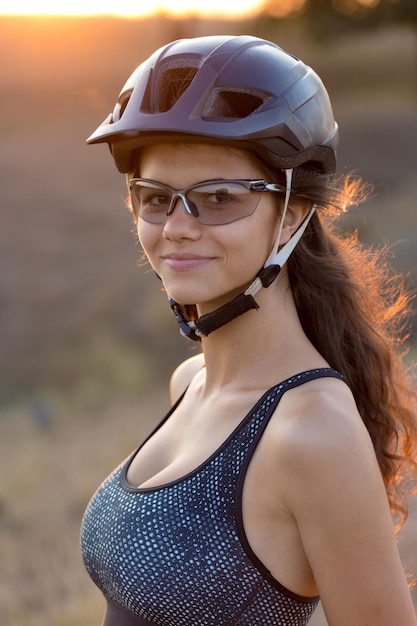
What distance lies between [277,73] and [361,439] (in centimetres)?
104

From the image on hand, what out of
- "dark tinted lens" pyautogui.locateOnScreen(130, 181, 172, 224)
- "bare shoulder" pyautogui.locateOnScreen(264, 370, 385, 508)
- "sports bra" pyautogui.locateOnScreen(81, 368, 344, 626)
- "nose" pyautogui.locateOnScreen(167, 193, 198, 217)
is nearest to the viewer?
"bare shoulder" pyautogui.locateOnScreen(264, 370, 385, 508)

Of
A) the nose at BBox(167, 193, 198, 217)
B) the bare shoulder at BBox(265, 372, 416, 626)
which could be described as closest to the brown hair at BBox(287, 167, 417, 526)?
the nose at BBox(167, 193, 198, 217)

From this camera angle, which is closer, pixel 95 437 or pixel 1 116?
pixel 95 437

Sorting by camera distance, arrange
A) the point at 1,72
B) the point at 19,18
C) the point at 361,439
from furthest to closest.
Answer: the point at 19,18
the point at 1,72
the point at 361,439

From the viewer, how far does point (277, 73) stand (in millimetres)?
2416

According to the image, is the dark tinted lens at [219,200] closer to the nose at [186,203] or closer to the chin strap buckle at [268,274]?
the nose at [186,203]

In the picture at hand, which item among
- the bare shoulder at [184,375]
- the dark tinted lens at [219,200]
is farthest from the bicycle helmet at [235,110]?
the bare shoulder at [184,375]

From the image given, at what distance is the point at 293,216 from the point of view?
2.48 metres

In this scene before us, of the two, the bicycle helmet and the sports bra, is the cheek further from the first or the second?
the sports bra

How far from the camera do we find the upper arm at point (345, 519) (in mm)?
1974

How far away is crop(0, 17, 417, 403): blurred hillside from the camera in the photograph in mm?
17047

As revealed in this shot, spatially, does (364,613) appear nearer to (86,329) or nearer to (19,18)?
(86,329)

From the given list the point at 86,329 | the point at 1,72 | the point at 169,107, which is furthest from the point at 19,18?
the point at 169,107

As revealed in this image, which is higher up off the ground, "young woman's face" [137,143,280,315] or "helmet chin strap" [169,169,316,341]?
"young woman's face" [137,143,280,315]
